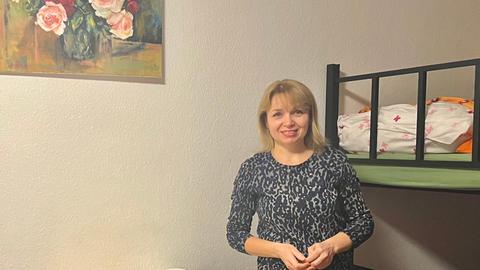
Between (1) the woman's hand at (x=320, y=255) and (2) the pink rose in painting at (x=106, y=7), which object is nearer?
(1) the woman's hand at (x=320, y=255)

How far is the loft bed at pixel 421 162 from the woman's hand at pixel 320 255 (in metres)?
0.30

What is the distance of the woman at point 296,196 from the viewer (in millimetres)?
1216

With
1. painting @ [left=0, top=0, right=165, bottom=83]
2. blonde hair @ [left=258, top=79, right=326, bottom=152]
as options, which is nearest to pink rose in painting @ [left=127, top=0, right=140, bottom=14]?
painting @ [left=0, top=0, right=165, bottom=83]

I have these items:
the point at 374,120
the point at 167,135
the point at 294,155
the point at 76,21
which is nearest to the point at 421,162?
the point at 374,120

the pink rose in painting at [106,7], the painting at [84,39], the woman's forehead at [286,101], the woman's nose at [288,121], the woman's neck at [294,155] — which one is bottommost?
the woman's neck at [294,155]

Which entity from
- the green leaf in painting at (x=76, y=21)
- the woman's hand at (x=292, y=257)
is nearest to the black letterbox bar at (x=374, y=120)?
the woman's hand at (x=292, y=257)

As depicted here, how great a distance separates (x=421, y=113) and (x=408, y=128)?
0.42 feet

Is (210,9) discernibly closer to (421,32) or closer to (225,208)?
(225,208)

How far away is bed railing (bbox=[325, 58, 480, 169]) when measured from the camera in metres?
1.23

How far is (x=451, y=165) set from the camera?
1.30m

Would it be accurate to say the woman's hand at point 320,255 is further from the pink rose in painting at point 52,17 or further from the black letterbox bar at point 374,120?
the pink rose in painting at point 52,17

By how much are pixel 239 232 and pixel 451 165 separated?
581 mm

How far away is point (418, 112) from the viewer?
1359mm

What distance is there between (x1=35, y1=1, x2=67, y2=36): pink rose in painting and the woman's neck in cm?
70
